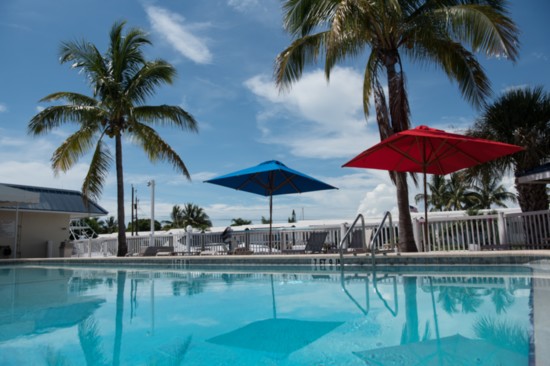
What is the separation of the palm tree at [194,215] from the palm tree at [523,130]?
5272 centimetres

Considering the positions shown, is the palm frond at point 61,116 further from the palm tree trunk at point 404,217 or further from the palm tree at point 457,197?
the palm tree at point 457,197

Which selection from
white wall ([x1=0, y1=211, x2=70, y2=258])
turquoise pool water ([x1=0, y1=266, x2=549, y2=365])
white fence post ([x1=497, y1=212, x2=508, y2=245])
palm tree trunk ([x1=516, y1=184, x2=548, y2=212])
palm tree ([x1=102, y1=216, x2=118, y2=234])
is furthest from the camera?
palm tree ([x1=102, y1=216, x2=118, y2=234])

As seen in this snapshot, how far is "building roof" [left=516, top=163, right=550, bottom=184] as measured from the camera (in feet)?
32.9

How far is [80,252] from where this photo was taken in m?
19.8

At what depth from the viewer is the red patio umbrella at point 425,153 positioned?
868 centimetres

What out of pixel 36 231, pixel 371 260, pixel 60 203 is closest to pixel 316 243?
pixel 371 260

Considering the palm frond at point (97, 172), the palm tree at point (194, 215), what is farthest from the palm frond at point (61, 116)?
the palm tree at point (194, 215)

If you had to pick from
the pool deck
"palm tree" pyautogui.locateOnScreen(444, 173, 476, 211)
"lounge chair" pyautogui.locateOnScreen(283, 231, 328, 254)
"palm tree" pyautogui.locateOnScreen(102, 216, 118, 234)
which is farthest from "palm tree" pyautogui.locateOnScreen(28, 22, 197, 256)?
"palm tree" pyautogui.locateOnScreen(102, 216, 118, 234)

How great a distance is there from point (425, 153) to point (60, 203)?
1886cm

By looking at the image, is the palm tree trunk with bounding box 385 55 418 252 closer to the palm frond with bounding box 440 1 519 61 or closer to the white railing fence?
the white railing fence

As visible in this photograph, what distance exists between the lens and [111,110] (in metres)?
15.7

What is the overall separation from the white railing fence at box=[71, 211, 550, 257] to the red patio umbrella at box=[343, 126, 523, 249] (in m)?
1.37

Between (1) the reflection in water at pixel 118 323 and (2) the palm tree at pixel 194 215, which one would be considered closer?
(1) the reflection in water at pixel 118 323

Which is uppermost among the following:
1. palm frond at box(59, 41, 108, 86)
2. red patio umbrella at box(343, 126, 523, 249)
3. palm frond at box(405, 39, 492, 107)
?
palm frond at box(59, 41, 108, 86)
